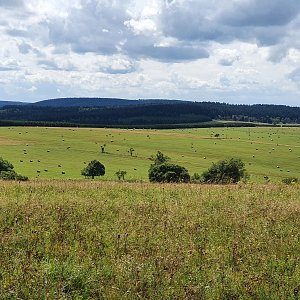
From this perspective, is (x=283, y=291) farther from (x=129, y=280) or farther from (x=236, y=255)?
(x=129, y=280)

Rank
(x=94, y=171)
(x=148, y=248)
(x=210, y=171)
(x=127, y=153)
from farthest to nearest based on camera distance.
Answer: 1. (x=127, y=153)
2. (x=94, y=171)
3. (x=210, y=171)
4. (x=148, y=248)

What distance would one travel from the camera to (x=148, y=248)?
862 cm

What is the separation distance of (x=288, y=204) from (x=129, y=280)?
24.2 ft

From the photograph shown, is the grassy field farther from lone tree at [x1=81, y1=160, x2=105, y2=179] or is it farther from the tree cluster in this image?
the tree cluster

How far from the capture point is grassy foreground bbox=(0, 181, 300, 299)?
22.5 ft

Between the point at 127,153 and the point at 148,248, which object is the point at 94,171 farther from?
the point at 148,248

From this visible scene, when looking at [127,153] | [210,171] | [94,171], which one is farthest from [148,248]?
[127,153]

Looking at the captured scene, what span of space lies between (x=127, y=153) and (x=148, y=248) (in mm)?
138858

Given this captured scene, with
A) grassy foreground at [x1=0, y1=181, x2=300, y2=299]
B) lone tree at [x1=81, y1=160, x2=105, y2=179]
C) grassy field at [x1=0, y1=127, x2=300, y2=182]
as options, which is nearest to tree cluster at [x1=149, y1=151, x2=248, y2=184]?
grassy field at [x1=0, y1=127, x2=300, y2=182]

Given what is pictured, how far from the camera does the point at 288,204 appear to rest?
12.7m

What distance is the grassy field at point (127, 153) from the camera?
11378 centimetres

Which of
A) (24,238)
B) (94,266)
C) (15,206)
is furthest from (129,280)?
(15,206)

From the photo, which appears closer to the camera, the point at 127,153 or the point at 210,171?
the point at 210,171

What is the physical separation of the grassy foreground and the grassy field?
81.8 meters
